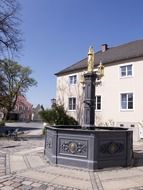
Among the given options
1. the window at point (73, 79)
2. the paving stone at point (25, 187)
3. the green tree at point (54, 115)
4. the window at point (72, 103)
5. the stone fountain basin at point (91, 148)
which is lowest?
the paving stone at point (25, 187)

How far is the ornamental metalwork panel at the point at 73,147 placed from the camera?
389 inches

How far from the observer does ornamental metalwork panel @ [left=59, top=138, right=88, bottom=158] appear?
9875mm

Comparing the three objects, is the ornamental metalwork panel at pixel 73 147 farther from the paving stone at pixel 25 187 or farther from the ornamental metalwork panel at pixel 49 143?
the paving stone at pixel 25 187

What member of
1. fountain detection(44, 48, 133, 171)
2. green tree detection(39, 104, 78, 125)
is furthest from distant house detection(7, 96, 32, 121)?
fountain detection(44, 48, 133, 171)

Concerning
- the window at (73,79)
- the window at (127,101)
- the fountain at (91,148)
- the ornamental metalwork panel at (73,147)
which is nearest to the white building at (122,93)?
Answer: the window at (127,101)

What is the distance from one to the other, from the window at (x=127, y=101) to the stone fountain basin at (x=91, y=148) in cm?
1569

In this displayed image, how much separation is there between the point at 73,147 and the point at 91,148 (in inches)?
30.2

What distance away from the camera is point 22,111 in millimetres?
97750

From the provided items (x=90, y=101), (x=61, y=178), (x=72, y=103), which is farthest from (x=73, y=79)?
(x=61, y=178)

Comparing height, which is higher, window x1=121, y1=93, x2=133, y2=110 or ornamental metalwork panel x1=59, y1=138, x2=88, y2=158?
window x1=121, y1=93, x2=133, y2=110

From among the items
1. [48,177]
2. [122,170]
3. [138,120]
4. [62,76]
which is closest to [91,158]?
[122,170]

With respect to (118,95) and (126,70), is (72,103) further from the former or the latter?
(126,70)

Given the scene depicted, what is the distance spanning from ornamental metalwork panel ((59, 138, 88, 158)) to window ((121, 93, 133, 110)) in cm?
1657

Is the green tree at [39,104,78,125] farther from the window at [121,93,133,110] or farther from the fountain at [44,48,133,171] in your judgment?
the fountain at [44,48,133,171]
